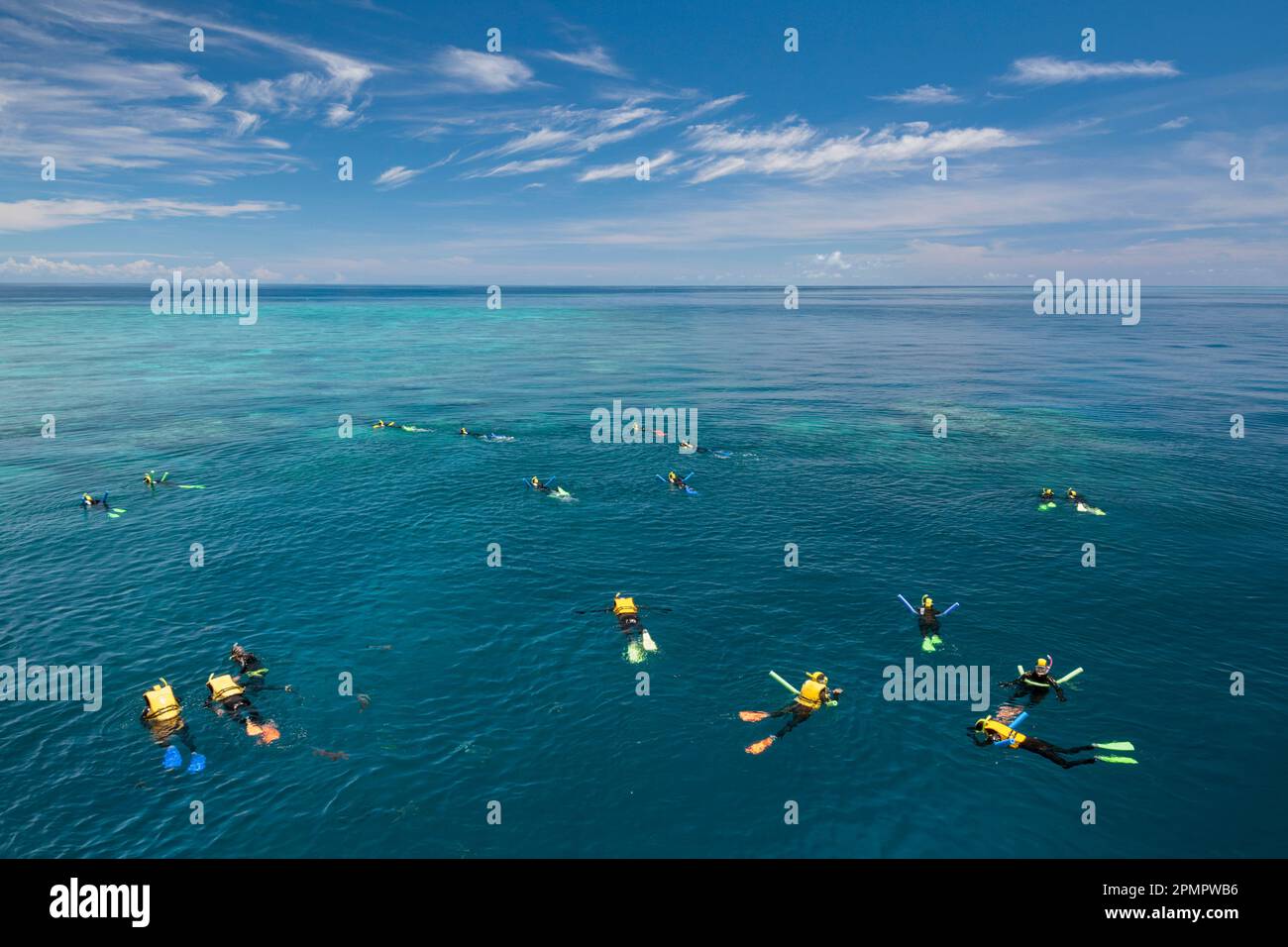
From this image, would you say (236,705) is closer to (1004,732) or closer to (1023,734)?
(1004,732)

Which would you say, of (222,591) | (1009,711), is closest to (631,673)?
(1009,711)

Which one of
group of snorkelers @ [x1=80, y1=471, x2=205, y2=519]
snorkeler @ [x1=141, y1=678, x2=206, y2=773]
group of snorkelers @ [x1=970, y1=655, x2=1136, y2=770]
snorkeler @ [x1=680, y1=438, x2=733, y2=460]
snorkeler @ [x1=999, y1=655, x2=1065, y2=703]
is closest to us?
group of snorkelers @ [x1=970, y1=655, x2=1136, y2=770]

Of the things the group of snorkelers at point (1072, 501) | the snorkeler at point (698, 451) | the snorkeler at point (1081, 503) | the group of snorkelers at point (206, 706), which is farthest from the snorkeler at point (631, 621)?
the snorkeler at point (1081, 503)

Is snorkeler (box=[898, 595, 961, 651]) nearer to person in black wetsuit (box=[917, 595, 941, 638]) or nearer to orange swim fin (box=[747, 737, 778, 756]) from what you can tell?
person in black wetsuit (box=[917, 595, 941, 638])

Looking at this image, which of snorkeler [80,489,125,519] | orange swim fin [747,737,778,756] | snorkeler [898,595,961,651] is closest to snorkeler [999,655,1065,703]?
snorkeler [898,595,961,651]

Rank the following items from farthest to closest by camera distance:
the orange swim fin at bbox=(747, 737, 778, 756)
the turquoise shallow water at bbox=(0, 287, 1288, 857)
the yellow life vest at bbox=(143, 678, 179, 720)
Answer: the yellow life vest at bbox=(143, 678, 179, 720)
the orange swim fin at bbox=(747, 737, 778, 756)
the turquoise shallow water at bbox=(0, 287, 1288, 857)

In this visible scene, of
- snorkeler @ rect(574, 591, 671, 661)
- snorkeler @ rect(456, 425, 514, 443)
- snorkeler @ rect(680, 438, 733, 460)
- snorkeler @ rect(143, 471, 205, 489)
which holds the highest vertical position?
snorkeler @ rect(456, 425, 514, 443)

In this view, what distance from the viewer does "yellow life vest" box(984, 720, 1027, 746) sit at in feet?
105

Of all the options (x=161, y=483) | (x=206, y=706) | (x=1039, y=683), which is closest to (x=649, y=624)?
(x=1039, y=683)

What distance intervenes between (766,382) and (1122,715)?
323 feet

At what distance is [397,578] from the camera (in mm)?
49281
